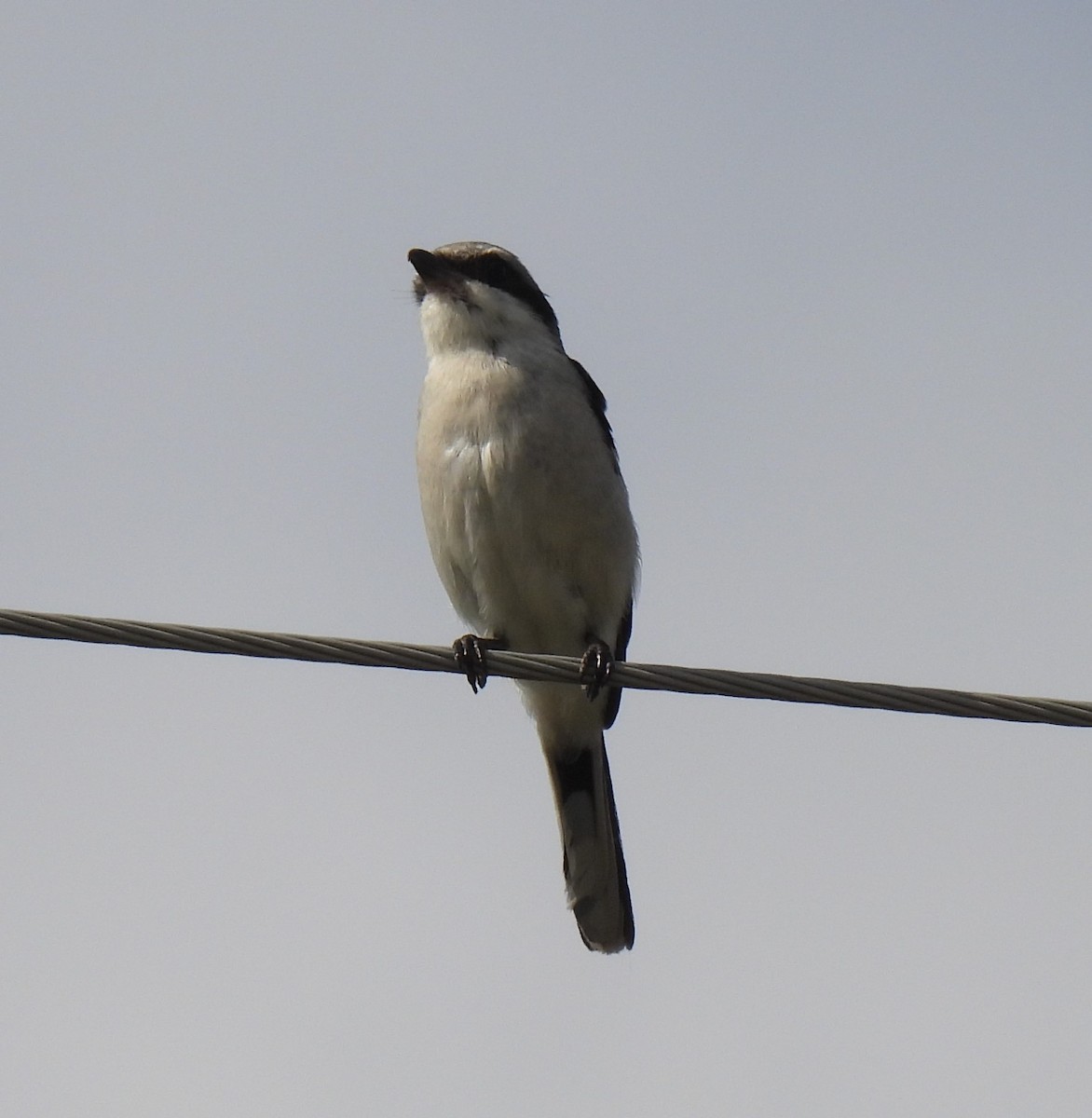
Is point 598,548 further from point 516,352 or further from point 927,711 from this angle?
point 927,711

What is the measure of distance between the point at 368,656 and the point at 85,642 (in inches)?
32.6

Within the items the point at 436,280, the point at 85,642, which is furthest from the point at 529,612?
the point at 85,642

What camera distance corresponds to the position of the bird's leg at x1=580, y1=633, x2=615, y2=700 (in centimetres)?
584

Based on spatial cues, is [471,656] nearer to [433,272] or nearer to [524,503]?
[524,503]

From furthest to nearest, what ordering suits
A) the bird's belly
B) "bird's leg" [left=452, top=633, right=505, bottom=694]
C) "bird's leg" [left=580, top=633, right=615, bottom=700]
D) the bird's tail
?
the bird's tail, the bird's belly, "bird's leg" [left=452, top=633, right=505, bottom=694], "bird's leg" [left=580, top=633, right=615, bottom=700]

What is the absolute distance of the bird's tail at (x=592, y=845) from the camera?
306 inches

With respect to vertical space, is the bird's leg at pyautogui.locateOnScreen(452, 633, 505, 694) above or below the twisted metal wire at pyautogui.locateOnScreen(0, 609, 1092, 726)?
above

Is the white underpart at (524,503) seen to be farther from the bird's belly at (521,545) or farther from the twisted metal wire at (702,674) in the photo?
the twisted metal wire at (702,674)

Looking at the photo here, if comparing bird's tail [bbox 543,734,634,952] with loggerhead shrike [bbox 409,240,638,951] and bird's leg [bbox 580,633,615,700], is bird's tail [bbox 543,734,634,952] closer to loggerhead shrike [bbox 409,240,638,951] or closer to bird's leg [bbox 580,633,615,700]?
loggerhead shrike [bbox 409,240,638,951]

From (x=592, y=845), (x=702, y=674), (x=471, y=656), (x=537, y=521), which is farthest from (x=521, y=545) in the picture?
(x=702, y=674)

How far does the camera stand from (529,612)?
7.29 metres

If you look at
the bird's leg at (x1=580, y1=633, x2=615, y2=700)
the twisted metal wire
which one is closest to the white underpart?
the bird's leg at (x1=580, y1=633, x2=615, y2=700)

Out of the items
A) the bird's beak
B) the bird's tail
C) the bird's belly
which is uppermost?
the bird's beak

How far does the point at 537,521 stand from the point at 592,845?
1771 millimetres
